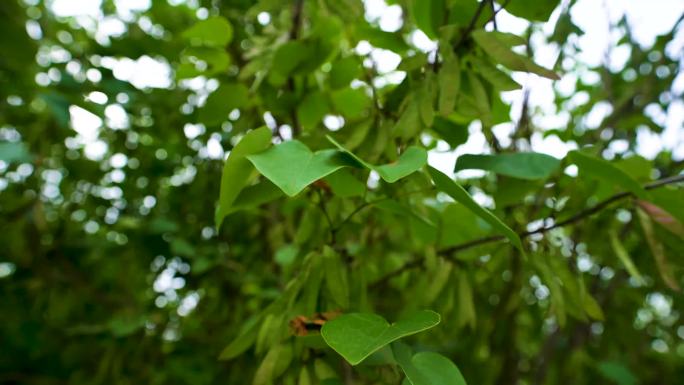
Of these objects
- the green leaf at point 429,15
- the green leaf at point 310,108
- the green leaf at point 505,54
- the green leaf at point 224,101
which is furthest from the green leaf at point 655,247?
the green leaf at point 224,101

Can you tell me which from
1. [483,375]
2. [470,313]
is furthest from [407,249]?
[470,313]

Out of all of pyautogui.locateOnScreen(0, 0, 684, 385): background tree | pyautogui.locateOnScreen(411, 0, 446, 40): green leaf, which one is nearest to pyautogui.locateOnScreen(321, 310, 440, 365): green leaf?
pyautogui.locateOnScreen(0, 0, 684, 385): background tree

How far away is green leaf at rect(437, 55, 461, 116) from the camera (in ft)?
2.03

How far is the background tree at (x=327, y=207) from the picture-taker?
603mm

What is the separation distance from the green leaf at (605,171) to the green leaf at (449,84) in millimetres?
130

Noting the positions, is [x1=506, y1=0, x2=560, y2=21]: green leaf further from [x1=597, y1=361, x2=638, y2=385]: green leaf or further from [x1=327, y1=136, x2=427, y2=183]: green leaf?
[x1=597, y1=361, x2=638, y2=385]: green leaf

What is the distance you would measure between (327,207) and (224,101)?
239mm

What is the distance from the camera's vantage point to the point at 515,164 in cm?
63

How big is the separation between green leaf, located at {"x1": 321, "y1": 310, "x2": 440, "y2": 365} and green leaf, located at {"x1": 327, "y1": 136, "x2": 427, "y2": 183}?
4.6 inches

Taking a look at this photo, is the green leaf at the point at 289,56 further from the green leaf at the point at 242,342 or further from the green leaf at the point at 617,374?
the green leaf at the point at 617,374

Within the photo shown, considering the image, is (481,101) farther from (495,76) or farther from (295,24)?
(295,24)

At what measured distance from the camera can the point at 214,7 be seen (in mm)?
1113

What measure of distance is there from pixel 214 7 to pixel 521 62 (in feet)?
2.28

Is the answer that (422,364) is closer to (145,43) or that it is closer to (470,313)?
(470,313)
